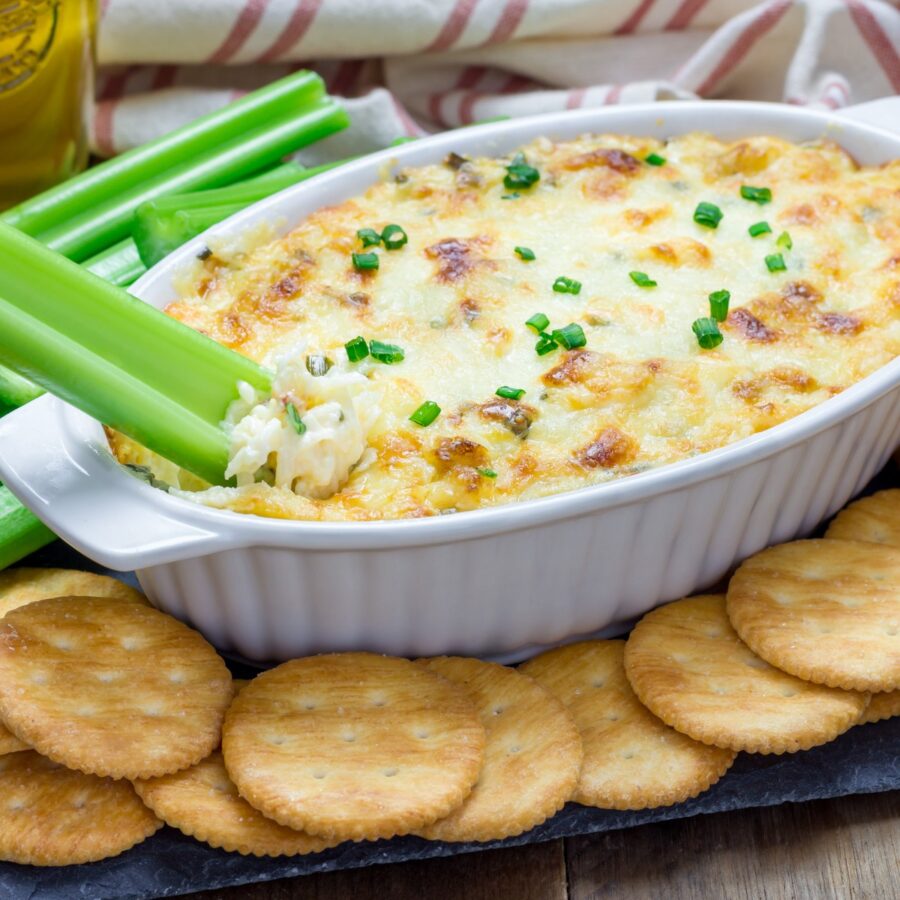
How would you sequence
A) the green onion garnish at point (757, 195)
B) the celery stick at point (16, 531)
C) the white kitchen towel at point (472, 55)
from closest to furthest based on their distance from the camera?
the celery stick at point (16, 531) < the green onion garnish at point (757, 195) < the white kitchen towel at point (472, 55)

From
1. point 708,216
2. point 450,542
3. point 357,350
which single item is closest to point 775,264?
point 708,216

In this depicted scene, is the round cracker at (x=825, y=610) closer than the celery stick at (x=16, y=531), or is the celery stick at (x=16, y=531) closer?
the round cracker at (x=825, y=610)

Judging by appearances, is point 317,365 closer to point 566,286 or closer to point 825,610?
point 566,286

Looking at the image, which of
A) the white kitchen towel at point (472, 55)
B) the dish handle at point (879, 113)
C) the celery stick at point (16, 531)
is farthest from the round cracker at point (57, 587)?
the dish handle at point (879, 113)

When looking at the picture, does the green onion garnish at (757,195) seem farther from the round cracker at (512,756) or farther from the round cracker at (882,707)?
the round cracker at (512,756)

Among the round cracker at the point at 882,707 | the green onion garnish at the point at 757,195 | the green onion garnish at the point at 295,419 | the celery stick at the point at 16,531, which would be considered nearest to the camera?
the green onion garnish at the point at 295,419

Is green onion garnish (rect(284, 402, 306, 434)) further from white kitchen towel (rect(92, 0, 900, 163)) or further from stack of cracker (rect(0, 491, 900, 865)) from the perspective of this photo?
white kitchen towel (rect(92, 0, 900, 163))
